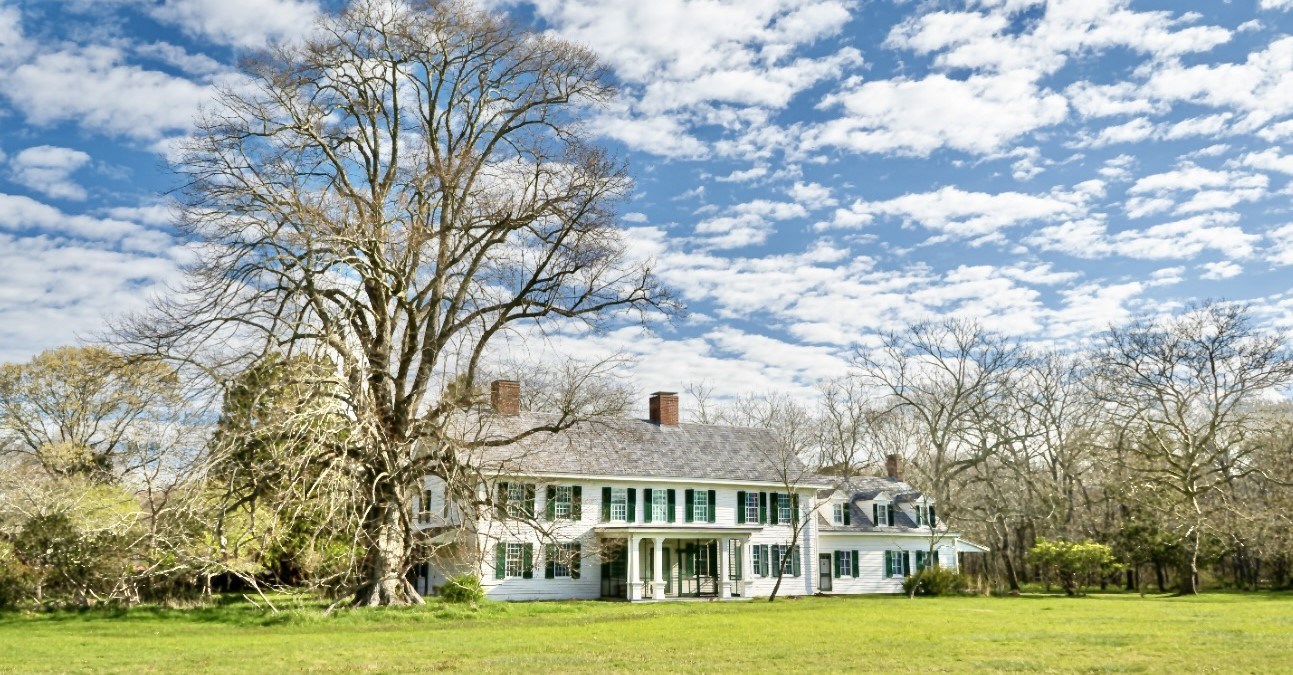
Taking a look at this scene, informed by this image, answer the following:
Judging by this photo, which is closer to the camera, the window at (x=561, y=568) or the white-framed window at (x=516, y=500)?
the white-framed window at (x=516, y=500)

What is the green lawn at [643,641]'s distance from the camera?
11289mm

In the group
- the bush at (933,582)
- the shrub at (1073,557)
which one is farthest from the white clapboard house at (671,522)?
the shrub at (1073,557)

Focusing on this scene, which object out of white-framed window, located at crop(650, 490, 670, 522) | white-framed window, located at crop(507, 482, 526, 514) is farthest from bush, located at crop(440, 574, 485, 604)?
white-framed window, located at crop(650, 490, 670, 522)

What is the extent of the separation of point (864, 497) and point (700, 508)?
9327 millimetres

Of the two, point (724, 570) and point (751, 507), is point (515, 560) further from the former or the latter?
point (751, 507)

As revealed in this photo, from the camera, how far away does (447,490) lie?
21.4 m

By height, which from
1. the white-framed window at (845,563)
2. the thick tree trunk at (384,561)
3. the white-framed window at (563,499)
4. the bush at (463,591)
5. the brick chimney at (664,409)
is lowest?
the white-framed window at (845,563)

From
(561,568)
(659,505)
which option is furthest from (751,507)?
(561,568)

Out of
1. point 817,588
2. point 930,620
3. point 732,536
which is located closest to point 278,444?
point 930,620

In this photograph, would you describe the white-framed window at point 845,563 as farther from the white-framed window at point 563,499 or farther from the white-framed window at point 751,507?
the white-framed window at point 563,499

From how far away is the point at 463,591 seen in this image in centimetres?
2534

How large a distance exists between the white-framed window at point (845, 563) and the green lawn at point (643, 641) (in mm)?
15656

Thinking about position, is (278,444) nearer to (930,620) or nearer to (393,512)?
(393,512)

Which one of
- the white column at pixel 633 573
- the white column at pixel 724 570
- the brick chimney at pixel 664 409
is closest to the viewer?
the white column at pixel 633 573
